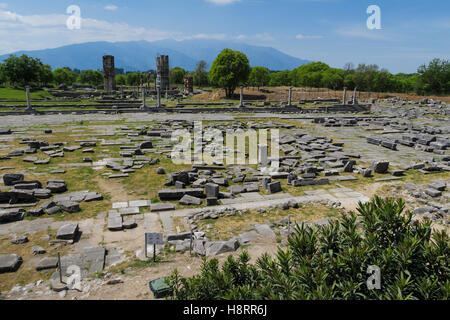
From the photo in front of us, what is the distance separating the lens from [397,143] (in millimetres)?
21203

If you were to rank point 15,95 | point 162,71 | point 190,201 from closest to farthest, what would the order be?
1. point 190,201
2. point 15,95
3. point 162,71

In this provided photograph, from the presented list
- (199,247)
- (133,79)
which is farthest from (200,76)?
(199,247)

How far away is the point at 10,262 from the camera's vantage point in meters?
6.72

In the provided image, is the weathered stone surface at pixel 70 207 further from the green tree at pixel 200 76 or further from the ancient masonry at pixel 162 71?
the green tree at pixel 200 76

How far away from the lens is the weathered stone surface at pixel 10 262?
21.6 feet

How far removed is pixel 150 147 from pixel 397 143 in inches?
659

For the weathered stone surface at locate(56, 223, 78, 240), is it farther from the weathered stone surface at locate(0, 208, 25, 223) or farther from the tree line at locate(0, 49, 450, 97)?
the tree line at locate(0, 49, 450, 97)

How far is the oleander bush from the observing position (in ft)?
13.6

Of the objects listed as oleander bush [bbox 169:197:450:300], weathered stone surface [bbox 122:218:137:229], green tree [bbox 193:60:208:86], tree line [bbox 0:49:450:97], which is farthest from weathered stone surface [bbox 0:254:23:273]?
green tree [bbox 193:60:208:86]

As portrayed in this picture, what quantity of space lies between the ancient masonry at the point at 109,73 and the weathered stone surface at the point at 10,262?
57.1 meters

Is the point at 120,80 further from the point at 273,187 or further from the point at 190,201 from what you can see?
the point at 190,201

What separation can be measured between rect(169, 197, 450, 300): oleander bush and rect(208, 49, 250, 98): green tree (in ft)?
158

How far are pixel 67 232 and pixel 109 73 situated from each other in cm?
5990
